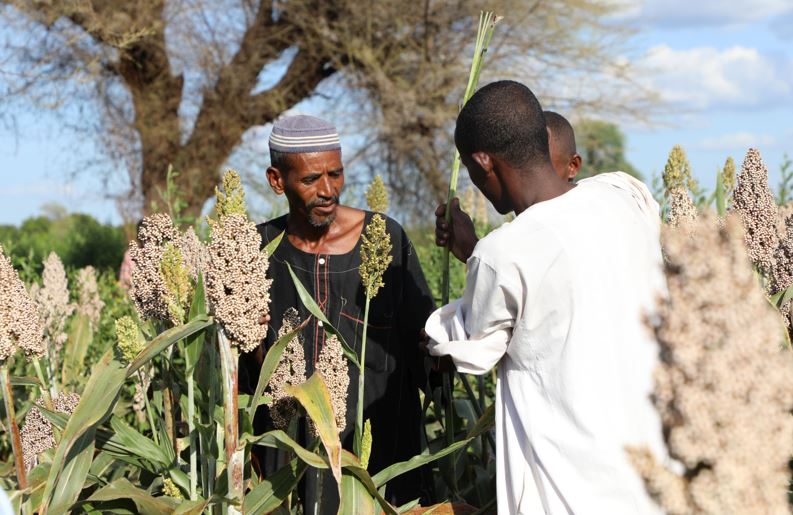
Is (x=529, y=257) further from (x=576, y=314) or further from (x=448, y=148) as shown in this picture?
(x=448, y=148)

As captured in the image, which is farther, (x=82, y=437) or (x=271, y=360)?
(x=82, y=437)

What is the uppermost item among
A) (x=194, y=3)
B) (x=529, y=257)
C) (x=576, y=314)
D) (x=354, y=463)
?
(x=194, y=3)

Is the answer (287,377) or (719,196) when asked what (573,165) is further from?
(287,377)

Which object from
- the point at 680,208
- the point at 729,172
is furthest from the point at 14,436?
the point at 729,172

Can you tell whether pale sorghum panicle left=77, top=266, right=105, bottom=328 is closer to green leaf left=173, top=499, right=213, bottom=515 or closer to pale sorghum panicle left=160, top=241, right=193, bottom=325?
pale sorghum panicle left=160, top=241, right=193, bottom=325

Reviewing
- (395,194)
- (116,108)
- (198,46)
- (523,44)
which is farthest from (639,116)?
(116,108)

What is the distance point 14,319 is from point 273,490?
0.82m

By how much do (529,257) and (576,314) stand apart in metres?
0.16

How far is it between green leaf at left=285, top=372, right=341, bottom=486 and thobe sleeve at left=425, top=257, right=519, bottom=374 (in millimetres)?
305

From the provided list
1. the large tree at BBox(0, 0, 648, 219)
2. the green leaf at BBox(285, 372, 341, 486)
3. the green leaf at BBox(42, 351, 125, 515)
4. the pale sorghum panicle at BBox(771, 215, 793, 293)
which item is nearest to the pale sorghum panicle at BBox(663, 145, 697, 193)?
the pale sorghum panicle at BBox(771, 215, 793, 293)

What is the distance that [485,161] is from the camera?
2.26m

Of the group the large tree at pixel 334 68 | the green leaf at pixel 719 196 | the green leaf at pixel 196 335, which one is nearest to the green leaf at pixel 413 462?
the green leaf at pixel 196 335

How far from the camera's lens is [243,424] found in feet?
8.24

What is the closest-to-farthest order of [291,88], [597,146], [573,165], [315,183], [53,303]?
[315,183]
[573,165]
[53,303]
[597,146]
[291,88]
